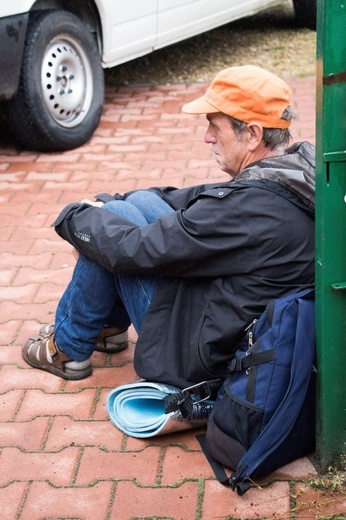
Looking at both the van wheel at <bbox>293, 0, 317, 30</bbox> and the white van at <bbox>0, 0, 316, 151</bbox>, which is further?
the van wheel at <bbox>293, 0, 317, 30</bbox>

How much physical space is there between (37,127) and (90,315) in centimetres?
286

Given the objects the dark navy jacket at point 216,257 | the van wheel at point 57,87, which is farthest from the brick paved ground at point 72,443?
the van wheel at point 57,87

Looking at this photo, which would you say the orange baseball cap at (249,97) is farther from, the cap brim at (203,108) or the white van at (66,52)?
the white van at (66,52)

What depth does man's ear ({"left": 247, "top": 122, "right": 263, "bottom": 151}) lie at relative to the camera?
3.13 metres

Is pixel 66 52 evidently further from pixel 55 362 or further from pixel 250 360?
pixel 250 360

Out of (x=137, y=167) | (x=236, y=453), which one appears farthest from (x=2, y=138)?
(x=236, y=453)

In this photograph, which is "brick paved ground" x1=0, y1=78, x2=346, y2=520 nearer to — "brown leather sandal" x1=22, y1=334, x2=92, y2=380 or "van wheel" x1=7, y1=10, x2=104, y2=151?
"brown leather sandal" x1=22, y1=334, x2=92, y2=380

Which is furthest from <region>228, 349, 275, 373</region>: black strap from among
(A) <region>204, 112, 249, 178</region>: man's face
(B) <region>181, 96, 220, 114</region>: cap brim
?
(B) <region>181, 96, 220, 114</region>: cap brim

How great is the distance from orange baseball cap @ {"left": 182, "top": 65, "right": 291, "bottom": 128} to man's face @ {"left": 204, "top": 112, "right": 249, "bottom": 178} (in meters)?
0.06

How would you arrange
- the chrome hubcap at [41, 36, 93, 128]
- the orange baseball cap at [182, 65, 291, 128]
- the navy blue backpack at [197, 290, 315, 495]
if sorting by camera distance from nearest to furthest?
the navy blue backpack at [197, 290, 315, 495], the orange baseball cap at [182, 65, 291, 128], the chrome hubcap at [41, 36, 93, 128]

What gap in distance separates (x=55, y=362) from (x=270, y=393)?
3.79 feet

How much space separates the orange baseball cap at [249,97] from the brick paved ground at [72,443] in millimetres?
1161

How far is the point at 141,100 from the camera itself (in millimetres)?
7492

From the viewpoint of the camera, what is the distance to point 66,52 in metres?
6.23
